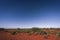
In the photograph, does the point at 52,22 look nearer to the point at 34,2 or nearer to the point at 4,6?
the point at 34,2

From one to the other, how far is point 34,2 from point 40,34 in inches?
49.0

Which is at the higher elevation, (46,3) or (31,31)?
(46,3)

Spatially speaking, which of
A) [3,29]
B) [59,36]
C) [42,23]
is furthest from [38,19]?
[3,29]

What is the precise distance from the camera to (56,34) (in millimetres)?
5520

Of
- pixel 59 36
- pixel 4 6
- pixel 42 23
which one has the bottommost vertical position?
pixel 59 36

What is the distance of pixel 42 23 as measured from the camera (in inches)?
225

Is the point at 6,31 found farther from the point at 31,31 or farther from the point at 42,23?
the point at 42,23

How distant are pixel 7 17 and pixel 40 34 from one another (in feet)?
4.62

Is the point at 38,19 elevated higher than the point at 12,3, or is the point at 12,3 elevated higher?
the point at 12,3

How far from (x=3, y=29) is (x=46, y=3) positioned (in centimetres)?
192

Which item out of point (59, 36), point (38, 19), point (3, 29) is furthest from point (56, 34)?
point (3, 29)

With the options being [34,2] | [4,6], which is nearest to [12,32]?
[4,6]

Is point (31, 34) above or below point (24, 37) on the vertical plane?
above

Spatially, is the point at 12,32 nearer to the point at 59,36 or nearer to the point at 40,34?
the point at 40,34
